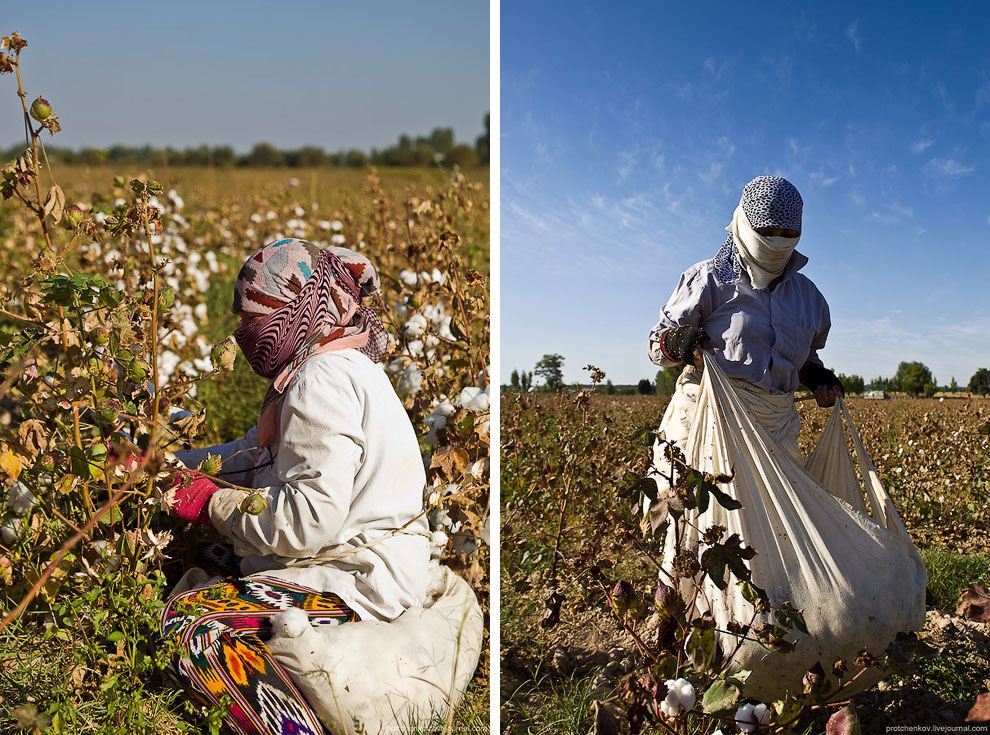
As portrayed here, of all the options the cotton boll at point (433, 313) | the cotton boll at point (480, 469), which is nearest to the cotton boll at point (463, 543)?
the cotton boll at point (480, 469)

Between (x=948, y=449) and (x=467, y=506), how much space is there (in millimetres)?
3099

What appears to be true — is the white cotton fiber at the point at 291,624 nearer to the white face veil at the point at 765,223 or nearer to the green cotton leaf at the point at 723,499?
the green cotton leaf at the point at 723,499

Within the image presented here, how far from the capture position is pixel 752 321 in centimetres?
222

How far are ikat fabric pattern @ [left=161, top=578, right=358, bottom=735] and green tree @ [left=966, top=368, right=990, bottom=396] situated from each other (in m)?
3.23

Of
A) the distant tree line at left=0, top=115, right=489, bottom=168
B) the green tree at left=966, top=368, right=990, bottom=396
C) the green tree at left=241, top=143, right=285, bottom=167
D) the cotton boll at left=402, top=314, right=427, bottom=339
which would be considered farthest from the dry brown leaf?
the green tree at left=241, top=143, right=285, bottom=167

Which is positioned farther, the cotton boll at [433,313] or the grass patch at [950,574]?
the grass patch at [950,574]

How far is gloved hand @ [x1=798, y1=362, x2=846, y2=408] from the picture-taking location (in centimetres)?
225

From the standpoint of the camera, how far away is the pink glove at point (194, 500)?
5.68 feet

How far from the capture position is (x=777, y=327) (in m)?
2.24

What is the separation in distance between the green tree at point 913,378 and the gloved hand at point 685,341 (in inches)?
56.3

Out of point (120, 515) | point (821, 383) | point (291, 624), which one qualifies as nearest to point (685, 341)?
point (821, 383)

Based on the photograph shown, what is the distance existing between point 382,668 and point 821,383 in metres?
1.46

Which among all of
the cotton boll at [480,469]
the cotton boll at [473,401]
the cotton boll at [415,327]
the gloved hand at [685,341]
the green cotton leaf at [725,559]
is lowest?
the green cotton leaf at [725,559]

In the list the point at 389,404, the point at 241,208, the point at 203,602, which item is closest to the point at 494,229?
the point at 389,404
